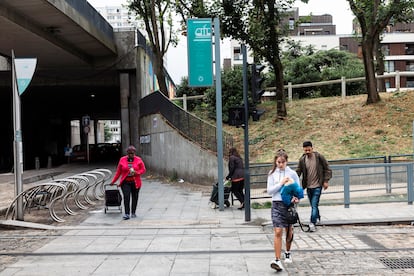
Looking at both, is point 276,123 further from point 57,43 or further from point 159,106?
point 57,43

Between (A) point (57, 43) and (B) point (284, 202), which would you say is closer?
(B) point (284, 202)

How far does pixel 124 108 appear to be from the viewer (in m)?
25.5

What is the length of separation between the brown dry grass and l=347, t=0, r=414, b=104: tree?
3.96 feet

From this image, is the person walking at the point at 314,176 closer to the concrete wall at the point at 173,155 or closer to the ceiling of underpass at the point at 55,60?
the concrete wall at the point at 173,155

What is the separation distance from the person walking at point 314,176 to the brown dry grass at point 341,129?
326 inches

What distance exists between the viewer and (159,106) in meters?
20.3

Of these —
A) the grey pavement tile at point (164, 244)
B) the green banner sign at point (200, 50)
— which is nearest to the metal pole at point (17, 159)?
the grey pavement tile at point (164, 244)

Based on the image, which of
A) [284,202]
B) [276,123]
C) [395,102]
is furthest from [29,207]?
[395,102]

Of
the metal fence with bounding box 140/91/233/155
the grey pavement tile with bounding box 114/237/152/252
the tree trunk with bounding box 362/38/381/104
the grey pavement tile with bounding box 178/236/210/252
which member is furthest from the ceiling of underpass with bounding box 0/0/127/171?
the tree trunk with bounding box 362/38/381/104

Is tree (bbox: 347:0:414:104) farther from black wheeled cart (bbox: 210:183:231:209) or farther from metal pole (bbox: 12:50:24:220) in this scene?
metal pole (bbox: 12:50:24:220)

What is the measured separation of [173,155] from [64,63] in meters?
10.5

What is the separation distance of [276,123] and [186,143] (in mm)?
6231

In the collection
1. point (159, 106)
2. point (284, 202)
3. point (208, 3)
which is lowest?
point (284, 202)

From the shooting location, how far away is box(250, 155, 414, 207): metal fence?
11.1 m
